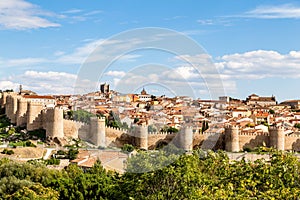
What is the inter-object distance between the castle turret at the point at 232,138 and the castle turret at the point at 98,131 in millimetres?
6953

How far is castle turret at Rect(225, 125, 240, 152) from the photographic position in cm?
2755

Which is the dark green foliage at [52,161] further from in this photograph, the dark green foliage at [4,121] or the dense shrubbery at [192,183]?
the dark green foliage at [4,121]

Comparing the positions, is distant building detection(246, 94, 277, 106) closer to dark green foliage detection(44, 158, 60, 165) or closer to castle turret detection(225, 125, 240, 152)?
castle turret detection(225, 125, 240, 152)

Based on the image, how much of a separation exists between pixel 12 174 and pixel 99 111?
11.8 m

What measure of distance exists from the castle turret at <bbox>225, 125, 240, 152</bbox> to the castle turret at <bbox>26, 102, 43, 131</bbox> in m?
10.8

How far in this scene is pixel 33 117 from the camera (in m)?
28.4

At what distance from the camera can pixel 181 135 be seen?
2658 cm

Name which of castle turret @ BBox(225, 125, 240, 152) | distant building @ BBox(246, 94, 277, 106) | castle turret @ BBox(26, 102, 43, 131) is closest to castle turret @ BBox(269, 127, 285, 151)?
castle turret @ BBox(225, 125, 240, 152)

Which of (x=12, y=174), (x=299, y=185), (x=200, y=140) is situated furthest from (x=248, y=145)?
(x=299, y=185)

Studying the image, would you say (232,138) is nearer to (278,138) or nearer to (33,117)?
(278,138)

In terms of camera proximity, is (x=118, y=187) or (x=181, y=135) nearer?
(x=118, y=187)

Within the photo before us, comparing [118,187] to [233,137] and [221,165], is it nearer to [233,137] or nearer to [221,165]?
[221,165]

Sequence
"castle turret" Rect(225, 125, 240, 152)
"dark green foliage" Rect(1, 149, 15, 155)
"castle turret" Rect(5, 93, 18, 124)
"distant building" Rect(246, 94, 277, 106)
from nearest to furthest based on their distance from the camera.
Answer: "dark green foliage" Rect(1, 149, 15, 155) < "castle turret" Rect(225, 125, 240, 152) < "castle turret" Rect(5, 93, 18, 124) < "distant building" Rect(246, 94, 277, 106)

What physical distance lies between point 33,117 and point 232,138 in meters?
11.5
